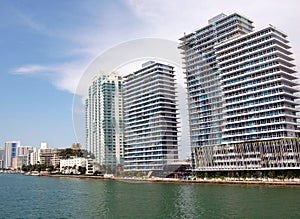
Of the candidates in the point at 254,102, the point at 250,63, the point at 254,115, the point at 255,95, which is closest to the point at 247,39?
the point at 250,63

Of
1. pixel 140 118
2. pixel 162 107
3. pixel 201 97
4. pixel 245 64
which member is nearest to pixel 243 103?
pixel 245 64

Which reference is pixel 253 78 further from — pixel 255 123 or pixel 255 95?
pixel 255 123

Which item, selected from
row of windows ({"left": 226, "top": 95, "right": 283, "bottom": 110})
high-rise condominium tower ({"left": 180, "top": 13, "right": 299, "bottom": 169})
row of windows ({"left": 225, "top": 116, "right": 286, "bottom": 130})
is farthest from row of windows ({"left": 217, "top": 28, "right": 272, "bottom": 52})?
row of windows ({"left": 225, "top": 116, "right": 286, "bottom": 130})

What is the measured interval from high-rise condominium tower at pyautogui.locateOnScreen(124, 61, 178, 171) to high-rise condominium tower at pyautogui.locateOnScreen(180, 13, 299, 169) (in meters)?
11.9

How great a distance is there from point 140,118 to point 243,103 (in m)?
40.1

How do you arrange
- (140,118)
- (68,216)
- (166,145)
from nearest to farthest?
(68,216) < (166,145) < (140,118)

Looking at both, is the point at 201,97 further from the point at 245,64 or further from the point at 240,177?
the point at 240,177

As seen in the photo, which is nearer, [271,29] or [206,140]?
[271,29]

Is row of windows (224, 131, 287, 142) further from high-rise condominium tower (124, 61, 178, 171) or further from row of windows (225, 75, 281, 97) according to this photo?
high-rise condominium tower (124, 61, 178, 171)

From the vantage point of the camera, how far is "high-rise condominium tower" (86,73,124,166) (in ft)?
126

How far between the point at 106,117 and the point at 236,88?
4721 cm

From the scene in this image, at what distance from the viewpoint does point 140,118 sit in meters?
107

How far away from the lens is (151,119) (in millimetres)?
105312

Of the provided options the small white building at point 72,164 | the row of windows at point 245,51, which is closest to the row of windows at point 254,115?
the row of windows at point 245,51
